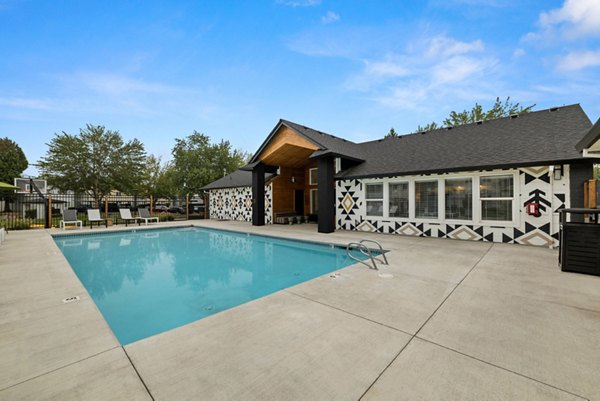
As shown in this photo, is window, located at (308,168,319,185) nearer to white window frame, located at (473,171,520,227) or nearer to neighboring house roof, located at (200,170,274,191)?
neighboring house roof, located at (200,170,274,191)

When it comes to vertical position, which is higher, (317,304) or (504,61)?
(504,61)

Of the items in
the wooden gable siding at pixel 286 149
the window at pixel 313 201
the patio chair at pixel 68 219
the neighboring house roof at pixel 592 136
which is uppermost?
the wooden gable siding at pixel 286 149

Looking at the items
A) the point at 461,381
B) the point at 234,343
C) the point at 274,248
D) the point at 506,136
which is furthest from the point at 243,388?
the point at 506,136

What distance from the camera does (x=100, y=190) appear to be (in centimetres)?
1952

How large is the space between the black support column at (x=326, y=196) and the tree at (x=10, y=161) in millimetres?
32972

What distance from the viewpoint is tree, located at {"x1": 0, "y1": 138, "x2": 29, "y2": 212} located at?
25.7m

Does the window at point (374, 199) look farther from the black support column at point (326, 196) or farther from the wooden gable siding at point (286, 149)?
Result: the wooden gable siding at point (286, 149)

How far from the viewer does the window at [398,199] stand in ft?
32.7

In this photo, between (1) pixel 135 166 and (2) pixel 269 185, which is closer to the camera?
(2) pixel 269 185

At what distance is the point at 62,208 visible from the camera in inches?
817

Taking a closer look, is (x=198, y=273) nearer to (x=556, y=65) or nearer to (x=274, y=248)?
(x=274, y=248)

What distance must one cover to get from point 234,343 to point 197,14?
45.4 ft

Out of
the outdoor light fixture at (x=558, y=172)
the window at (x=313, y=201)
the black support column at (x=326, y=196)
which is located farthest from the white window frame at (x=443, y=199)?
the window at (x=313, y=201)

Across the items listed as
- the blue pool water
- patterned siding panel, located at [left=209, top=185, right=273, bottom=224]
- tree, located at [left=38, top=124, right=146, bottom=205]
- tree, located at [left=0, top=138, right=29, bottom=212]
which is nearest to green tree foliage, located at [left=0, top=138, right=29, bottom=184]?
tree, located at [left=0, top=138, right=29, bottom=212]
